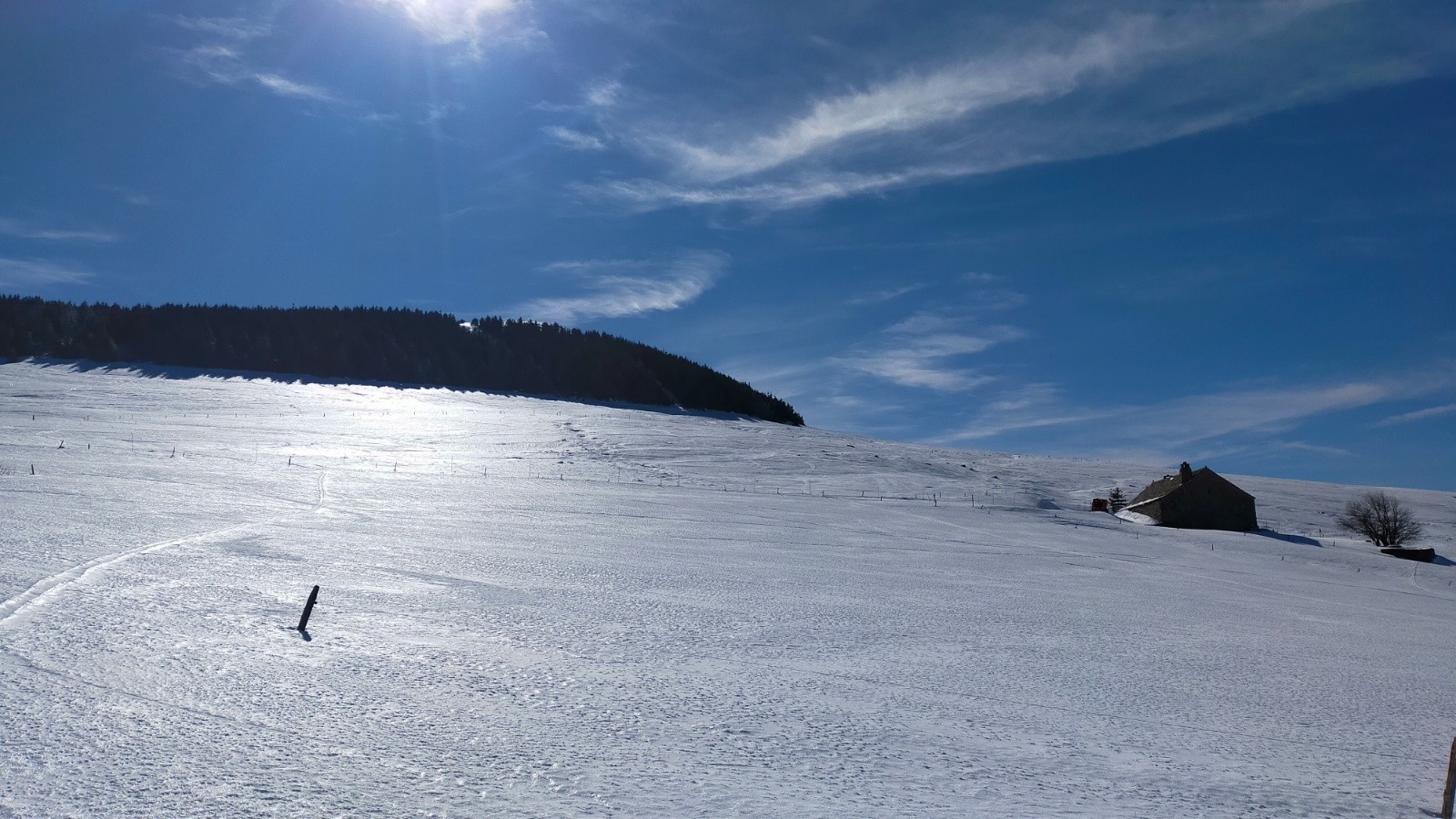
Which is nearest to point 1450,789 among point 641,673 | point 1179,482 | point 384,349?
point 641,673

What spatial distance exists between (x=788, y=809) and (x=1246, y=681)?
210 inches

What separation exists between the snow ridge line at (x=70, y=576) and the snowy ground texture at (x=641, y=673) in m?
0.05

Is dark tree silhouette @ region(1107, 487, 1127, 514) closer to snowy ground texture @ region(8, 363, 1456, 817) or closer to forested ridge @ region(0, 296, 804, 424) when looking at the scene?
snowy ground texture @ region(8, 363, 1456, 817)

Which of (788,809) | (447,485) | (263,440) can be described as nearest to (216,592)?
(788,809)

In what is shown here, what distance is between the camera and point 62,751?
164 inches

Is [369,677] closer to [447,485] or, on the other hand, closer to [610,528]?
[610,528]

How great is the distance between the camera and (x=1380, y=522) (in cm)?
3816

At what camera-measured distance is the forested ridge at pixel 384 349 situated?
67.8m

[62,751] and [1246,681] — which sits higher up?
[1246,681]

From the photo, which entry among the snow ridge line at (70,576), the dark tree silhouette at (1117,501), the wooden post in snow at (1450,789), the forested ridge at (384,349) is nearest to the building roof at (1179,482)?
the dark tree silhouette at (1117,501)

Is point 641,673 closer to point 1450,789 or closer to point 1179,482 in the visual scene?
point 1450,789

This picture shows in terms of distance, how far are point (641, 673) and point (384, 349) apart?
76.1 meters

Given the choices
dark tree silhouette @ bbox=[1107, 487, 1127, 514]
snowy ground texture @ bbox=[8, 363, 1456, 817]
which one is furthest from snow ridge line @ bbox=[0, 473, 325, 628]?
dark tree silhouette @ bbox=[1107, 487, 1127, 514]

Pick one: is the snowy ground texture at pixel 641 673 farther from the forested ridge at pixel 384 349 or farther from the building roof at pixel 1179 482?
the forested ridge at pixel 384 349
